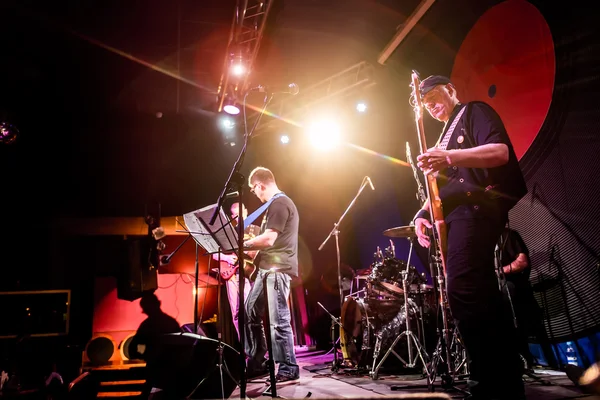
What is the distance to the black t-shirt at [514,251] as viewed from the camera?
188 inches

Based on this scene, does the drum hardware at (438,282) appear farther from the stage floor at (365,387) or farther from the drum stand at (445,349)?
the stage floor at (365,387)

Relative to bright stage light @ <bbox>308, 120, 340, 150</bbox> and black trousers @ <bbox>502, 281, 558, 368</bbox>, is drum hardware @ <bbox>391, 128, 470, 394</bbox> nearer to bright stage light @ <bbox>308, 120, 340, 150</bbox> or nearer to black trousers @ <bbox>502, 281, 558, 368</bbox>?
black trousers @ <bbox>502, 281, 558, 368</bbox>

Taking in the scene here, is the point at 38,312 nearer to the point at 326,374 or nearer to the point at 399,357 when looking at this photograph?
the point at 326,374

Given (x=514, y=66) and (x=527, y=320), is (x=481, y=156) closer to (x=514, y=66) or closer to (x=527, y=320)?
(x=514, y=66)

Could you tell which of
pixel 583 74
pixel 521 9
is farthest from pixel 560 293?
pixel 521 9

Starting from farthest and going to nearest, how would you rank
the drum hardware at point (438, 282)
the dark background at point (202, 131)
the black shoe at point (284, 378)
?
the dark background at point (202, 131) < the black shoe at point (284, 378) < the drum hardware at point (438, 282)

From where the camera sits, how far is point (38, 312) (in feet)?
24.9

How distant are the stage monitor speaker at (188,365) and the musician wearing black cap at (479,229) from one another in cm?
202

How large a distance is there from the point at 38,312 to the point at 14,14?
5.72m

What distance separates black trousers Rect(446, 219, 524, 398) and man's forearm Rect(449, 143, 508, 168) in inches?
A: 12.5

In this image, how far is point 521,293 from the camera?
4891 mm

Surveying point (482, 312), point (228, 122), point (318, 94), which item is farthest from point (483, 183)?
point (228, 122)

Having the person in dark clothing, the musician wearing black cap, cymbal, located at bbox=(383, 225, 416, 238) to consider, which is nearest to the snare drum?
cymbal, located at bbox=(383, 225, 416, 238)

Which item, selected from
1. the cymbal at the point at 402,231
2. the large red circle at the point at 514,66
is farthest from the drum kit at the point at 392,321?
the large red circle at the point at 514,66
